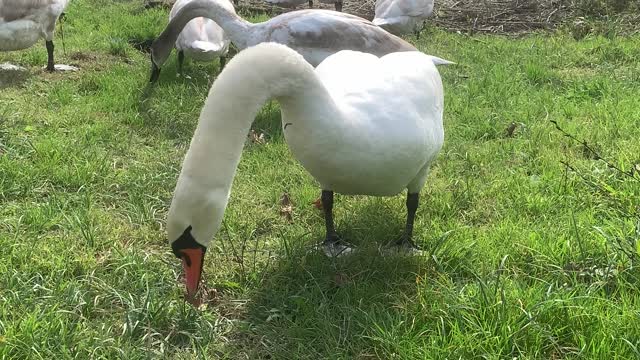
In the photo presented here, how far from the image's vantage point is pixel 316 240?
3852 millimetres

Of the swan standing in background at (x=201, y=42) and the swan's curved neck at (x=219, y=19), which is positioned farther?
the swan standing in background at (x=201, y=42)

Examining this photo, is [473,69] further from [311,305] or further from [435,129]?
[311,305]

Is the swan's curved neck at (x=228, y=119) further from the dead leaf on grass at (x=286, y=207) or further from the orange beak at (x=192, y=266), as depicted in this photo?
the dead leaf on grass at (x=286, y=207)

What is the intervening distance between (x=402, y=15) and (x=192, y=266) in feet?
22.2

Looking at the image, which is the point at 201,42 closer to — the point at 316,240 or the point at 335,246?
the point at 316,240

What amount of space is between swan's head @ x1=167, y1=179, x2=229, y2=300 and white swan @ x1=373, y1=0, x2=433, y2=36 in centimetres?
659

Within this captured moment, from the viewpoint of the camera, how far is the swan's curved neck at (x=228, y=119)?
2609mm

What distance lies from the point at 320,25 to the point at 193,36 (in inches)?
93.0

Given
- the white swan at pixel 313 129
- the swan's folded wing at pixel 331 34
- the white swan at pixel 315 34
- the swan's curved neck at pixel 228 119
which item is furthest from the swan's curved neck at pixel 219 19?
the swan's curved neck at pixel 228 119

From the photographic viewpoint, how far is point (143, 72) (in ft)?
24.3

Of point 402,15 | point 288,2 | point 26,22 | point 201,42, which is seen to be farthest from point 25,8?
point 402,15

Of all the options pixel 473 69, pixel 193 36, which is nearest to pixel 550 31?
pixel 473 69

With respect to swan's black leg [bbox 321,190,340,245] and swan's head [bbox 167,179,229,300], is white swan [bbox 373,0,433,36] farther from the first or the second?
swan's head [bbox 167,179,229,300]

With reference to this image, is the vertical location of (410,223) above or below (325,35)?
below
